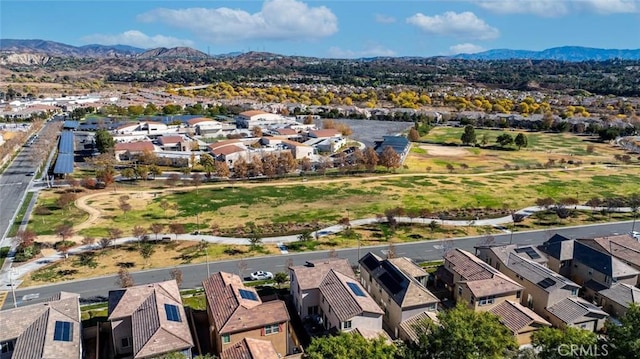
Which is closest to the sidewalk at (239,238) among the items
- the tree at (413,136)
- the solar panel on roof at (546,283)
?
the solar panel on roof at (546,283)

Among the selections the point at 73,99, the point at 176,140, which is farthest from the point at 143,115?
the point at 176,140

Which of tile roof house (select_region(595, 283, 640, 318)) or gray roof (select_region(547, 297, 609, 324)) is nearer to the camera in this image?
gray roof (select_region(547, 297, 609, 324))

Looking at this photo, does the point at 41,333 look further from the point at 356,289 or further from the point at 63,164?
the point at 63,164

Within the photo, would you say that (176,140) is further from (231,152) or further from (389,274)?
(389,274)

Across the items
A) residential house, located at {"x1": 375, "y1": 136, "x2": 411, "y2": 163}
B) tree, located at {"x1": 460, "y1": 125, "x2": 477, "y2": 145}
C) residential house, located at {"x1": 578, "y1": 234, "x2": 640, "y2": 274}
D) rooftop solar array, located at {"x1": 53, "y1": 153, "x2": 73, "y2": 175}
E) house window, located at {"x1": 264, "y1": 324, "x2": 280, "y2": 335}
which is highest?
tree, located at {"x1": 460, "y1": 125, "x2": 477, "y2": 145}

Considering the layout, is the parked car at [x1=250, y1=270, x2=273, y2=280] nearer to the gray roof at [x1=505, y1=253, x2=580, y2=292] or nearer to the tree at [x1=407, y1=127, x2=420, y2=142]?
the gray roof at [x1=505, y1=253, x2=580, y2=292]

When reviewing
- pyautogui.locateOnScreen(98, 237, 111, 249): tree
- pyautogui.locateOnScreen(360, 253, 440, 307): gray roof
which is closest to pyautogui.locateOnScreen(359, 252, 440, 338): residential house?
pyautogui.locateOnScreen(360, 253, 440, 307): gray roof

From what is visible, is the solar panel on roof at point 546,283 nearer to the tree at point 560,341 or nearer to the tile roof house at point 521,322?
the tile roof house at point 521,322
